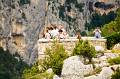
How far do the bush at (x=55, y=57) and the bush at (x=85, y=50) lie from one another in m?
1.14

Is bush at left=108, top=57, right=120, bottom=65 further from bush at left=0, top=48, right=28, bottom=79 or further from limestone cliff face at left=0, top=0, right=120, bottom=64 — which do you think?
limestone cliff face at left=0, top=0, right=120, bottom=64

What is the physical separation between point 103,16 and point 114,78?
145341 millimetres

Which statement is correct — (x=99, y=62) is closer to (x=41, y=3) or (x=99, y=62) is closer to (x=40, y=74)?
(x=40, y=74)

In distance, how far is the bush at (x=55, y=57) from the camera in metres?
30.7

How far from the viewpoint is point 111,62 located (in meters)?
28.7

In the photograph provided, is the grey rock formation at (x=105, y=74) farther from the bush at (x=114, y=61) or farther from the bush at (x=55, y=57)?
the bush at (x=55, y=57)

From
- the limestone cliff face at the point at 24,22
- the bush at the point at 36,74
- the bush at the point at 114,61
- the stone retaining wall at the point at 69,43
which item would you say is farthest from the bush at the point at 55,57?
the limestone cliff face at the point at 24,22

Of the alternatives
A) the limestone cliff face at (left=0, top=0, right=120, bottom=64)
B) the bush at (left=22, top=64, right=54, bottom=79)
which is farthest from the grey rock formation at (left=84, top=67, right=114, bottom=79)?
the limestone cliff face at (left=0, top=0, right=120, bottom=64)

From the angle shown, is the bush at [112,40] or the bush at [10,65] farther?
the bush at [10,65]

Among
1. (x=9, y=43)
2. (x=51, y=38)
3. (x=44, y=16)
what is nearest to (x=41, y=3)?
(x=44, y=16)

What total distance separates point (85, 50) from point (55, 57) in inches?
88.6

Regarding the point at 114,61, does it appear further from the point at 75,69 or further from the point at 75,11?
the point at 75,11

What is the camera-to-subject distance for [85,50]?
29828mm

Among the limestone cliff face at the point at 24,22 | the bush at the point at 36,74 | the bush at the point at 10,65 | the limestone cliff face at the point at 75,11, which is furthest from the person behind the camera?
the limestone cliff face at the point at 75,11
